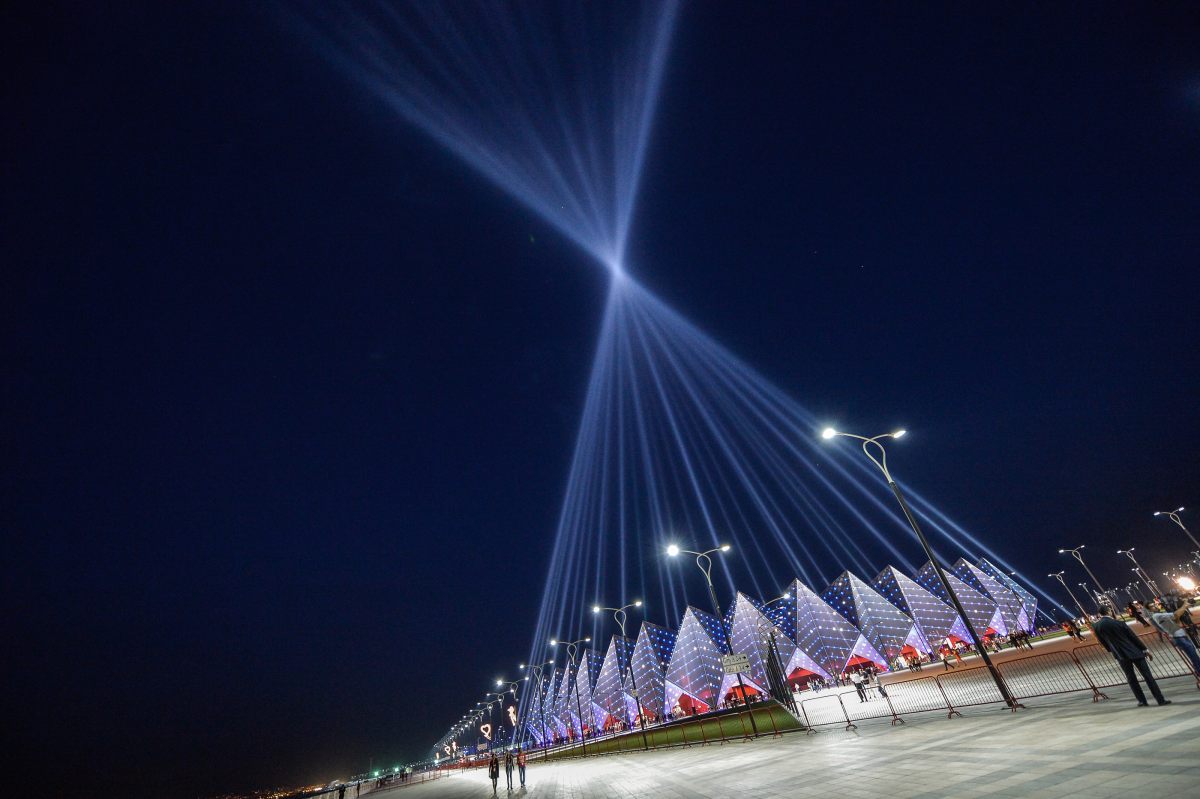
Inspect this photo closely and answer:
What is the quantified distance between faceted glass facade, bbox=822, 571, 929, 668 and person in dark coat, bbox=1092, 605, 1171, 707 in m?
74.1

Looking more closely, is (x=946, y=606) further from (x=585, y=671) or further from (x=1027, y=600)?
(x=585, y=671)

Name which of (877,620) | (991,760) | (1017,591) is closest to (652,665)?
(877,620)

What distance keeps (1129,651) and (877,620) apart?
251 feet

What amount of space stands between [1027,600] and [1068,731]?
358 feet

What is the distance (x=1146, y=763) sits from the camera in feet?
19.6

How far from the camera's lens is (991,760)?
8.06 meters

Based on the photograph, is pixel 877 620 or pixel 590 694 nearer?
pixel 877 620

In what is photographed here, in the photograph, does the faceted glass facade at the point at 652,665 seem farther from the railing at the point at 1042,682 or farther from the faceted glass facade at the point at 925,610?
the railing at the point at 1042,682

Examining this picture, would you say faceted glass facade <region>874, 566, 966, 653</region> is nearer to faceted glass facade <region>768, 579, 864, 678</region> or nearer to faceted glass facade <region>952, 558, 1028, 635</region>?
faceted glass facade <region>768, 579, 864, 678</region>

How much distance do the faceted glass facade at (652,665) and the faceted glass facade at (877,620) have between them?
31.9 metres

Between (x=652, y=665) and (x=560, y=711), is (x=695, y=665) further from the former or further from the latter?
(x=560, y=711)

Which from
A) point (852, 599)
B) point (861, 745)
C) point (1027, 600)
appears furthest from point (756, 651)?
point (861, 745)

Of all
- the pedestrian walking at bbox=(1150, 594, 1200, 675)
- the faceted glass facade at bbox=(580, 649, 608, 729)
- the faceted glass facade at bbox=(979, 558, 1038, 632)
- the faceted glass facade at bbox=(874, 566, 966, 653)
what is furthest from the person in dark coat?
the faceted glass facade at bbox=(580, 649, 608, 729)

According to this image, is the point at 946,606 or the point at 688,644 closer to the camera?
the point at 946,606
